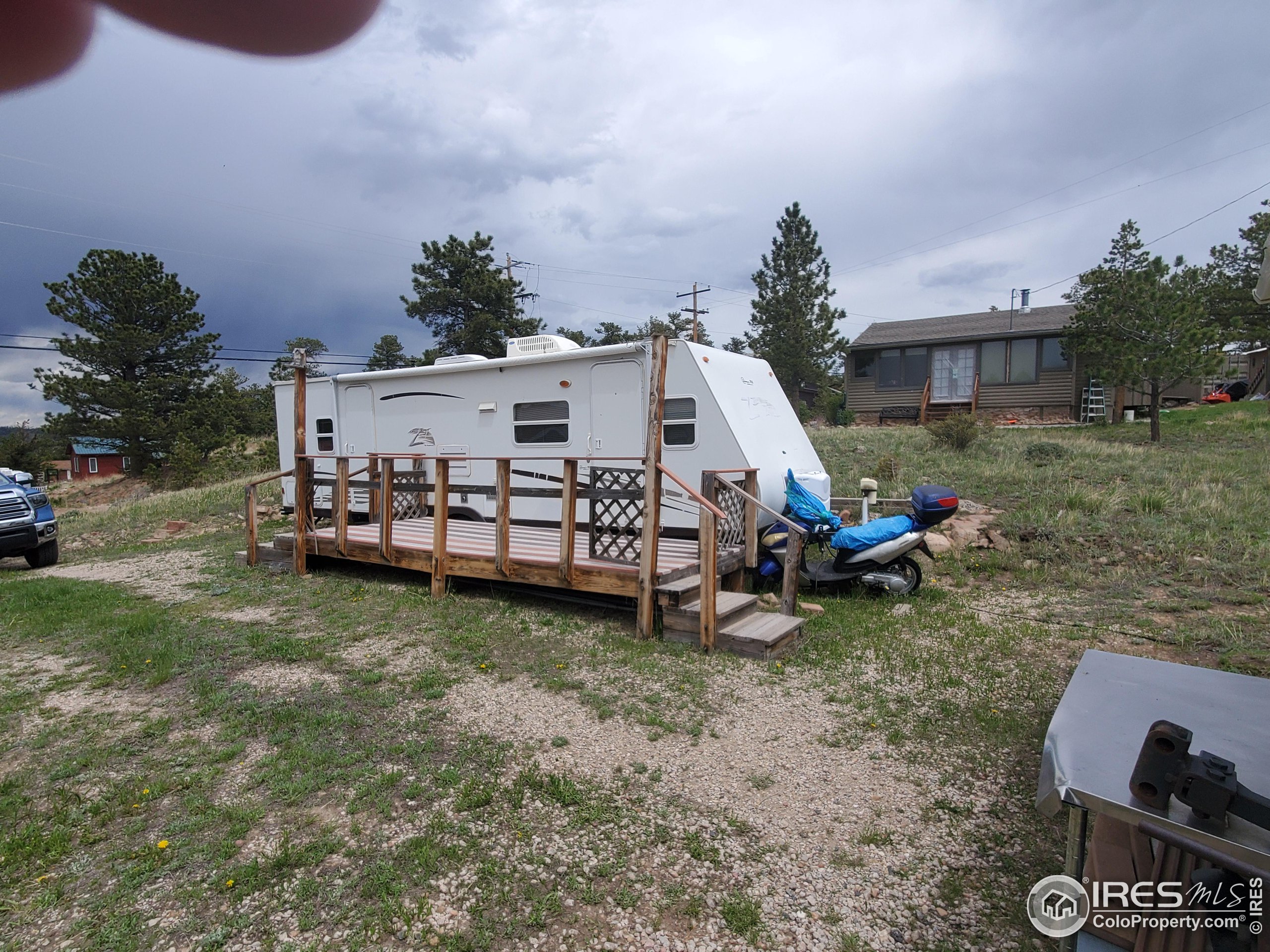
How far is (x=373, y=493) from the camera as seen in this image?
981cm

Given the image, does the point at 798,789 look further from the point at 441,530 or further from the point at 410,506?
the point at 410,506

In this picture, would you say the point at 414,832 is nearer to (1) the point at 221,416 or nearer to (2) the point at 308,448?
(2) the point at 308,448

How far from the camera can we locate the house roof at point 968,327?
819 inches

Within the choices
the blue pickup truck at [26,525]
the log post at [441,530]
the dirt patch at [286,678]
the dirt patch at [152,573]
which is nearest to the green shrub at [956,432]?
the log post at [441,530]

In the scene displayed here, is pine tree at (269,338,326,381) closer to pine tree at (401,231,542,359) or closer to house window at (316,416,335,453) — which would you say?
pine tree at (401,231,542,359)

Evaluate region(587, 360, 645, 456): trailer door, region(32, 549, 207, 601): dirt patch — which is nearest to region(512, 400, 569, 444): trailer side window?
region(587, 360, 645, 456): trailer door

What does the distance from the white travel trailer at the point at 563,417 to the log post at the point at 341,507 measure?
557 mm

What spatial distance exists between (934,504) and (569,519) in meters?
3.21

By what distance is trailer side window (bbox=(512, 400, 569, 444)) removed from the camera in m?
7.83

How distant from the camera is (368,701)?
4.27 m

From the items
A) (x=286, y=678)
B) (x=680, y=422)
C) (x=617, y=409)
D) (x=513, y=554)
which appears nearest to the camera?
(x=286, y=678)

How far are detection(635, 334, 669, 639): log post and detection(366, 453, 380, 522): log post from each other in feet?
13.1

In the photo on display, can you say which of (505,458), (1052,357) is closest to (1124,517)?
(505,458)

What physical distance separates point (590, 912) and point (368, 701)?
7.81 feet
